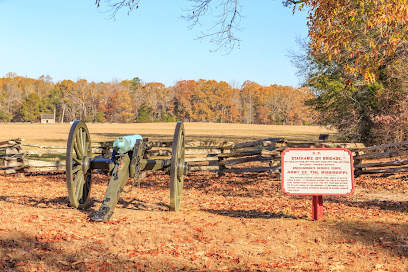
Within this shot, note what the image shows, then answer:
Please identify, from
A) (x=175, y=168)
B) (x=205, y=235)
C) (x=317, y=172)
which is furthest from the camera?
(x=175, y=168)

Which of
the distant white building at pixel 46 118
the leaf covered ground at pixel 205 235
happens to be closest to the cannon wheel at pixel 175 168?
the leaf covered ground at pixel 205 235

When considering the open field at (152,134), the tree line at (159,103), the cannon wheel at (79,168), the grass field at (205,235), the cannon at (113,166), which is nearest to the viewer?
the grass field at (205,235)

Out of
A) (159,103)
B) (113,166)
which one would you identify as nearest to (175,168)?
(113,166)

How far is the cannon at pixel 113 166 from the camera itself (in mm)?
6260

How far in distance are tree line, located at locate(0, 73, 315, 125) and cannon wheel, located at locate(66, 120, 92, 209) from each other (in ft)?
281

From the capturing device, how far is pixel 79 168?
6832mm

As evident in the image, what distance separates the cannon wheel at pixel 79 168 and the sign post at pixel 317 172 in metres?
3.13

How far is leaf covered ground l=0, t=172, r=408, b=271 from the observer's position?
4.54 meters

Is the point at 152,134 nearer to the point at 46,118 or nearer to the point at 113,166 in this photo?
the point at 113,166

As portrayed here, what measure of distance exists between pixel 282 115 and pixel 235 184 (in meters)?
89.2

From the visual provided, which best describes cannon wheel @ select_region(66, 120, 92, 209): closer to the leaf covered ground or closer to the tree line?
the leaf covered ground

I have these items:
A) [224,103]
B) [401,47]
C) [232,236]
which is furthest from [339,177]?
[224,103]

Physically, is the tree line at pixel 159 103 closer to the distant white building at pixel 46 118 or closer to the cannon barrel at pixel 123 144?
the distant white building at pixel 46 118

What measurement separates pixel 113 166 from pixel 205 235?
6.44 feet
